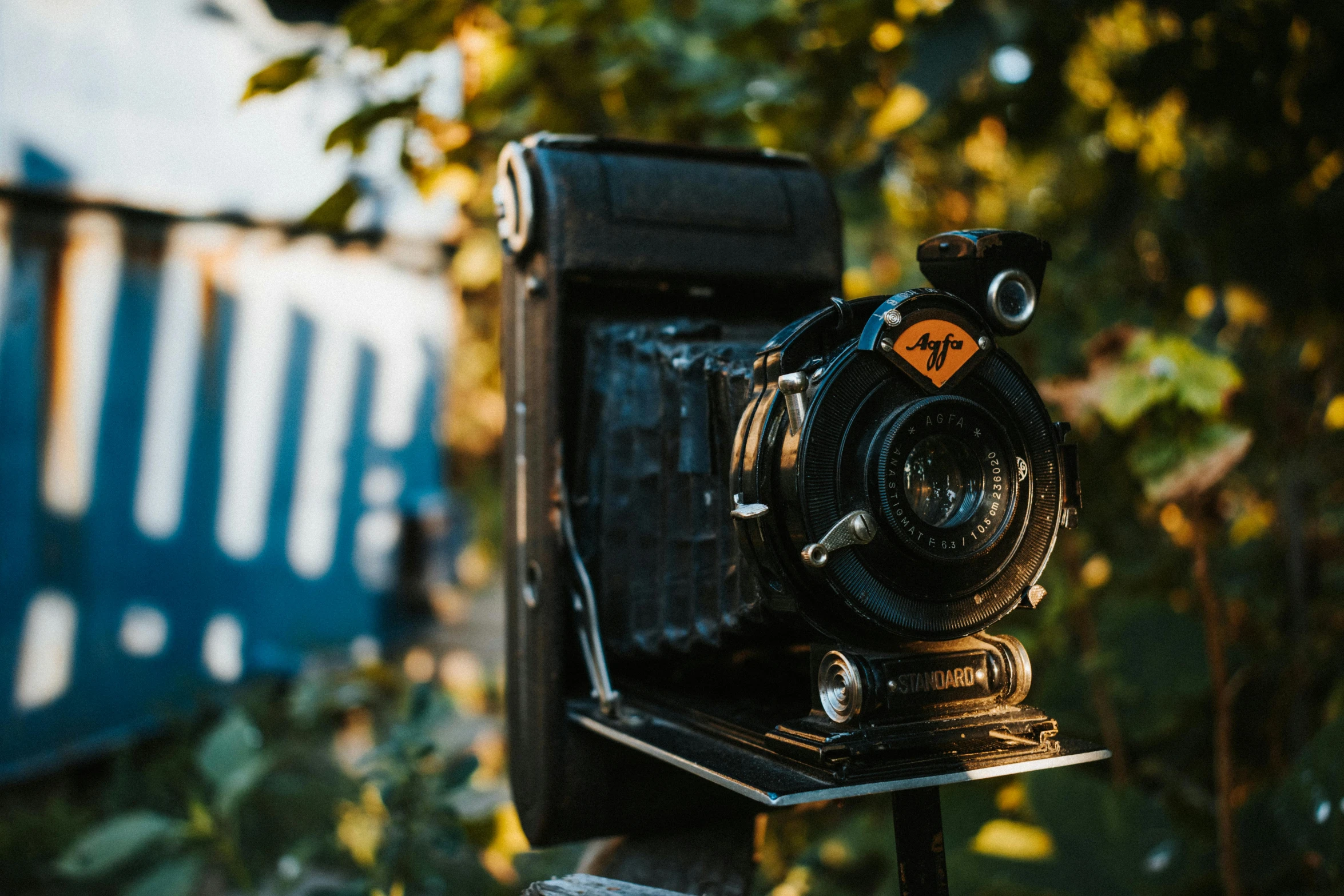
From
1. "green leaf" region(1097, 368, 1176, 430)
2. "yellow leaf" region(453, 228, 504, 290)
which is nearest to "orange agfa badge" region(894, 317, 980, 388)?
"green leaf" region(1097, 368, 1176, 430)

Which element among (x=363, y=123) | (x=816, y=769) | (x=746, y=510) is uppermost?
(x=363, y=123)

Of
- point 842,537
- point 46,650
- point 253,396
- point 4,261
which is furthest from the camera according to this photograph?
point 253,396

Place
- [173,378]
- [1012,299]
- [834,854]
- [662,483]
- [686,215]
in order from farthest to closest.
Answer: [173,378]
[834,854]
[686,215]
[662,483]
[1012,299]

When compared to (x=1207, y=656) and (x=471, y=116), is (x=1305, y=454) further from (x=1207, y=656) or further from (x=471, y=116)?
(x=471, y=116)

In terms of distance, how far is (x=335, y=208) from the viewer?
174 centimetres

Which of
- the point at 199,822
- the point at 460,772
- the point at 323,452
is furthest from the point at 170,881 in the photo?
the point at 323,452

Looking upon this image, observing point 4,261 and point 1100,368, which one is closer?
point 1100,368

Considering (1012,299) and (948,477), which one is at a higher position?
(1012,299)

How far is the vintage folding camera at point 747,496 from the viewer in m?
0.93

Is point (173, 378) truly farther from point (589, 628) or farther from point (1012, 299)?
point (1012, 299)

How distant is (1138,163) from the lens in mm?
2391

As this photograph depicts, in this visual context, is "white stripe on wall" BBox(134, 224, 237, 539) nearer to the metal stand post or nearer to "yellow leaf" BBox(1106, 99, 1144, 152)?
"yellow leaf" BBox(1106, 99, 1144, 152)

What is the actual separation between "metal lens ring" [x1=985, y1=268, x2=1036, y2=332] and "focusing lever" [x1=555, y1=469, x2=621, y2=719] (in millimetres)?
594

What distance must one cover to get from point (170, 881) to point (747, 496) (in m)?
1.75
